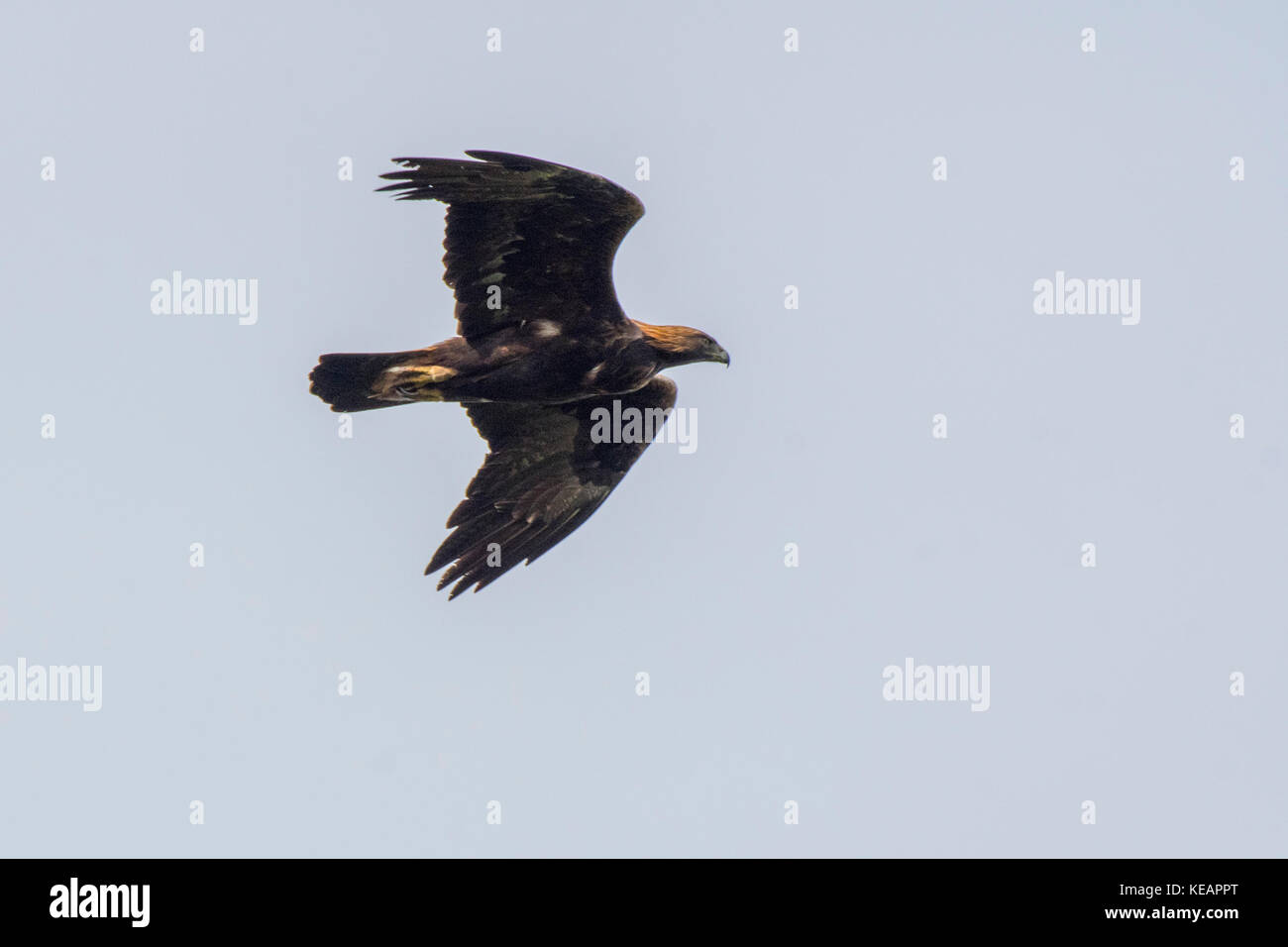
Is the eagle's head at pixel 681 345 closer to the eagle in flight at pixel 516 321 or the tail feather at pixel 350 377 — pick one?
the eagle in flight at pixel 516 321

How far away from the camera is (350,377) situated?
13.1 meters

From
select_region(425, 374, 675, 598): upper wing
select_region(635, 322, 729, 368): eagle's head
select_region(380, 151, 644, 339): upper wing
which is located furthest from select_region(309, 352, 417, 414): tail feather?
select_region(635, 322, 729, 368): eagle's head

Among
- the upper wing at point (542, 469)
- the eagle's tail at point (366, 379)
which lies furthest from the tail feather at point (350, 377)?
the upper wing at point (542, 469)

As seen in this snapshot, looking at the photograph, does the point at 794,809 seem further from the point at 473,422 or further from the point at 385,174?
the point at 385,174

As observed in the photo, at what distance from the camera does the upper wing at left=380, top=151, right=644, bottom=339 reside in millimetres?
12609

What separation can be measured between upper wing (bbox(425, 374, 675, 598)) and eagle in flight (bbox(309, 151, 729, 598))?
0.24 ft

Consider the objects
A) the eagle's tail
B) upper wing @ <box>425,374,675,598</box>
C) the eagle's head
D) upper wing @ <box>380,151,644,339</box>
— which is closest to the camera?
upper wing @ <box>380,151,644,339</box>

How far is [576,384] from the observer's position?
43.6 ft

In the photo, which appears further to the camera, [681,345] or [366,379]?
[681,345]

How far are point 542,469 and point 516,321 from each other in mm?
1551

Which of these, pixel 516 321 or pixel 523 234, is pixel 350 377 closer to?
pixel 516 321

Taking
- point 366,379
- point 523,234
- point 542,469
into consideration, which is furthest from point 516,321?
point 542,469

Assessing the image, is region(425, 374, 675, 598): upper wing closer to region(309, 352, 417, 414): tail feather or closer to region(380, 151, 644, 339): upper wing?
region(380, 151, 644, 339): upper wing
